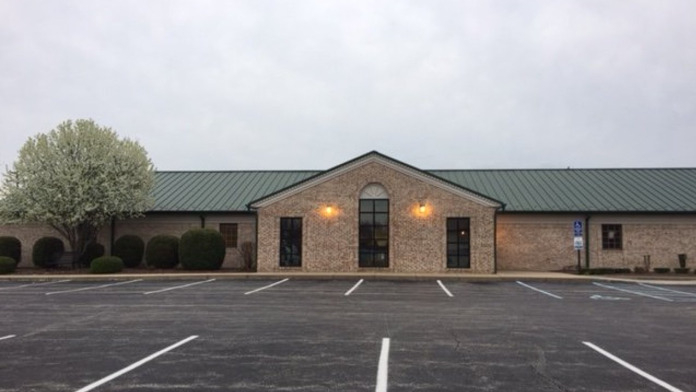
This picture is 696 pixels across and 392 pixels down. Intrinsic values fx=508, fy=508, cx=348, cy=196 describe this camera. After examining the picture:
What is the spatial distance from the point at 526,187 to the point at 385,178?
9.93 metres

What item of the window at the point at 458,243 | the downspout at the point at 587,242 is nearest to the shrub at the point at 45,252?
the window at the point at 458,243

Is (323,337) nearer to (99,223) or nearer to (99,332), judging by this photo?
(99,332)

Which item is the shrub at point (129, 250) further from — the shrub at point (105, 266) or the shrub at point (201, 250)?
the shrub at point (201, 250)

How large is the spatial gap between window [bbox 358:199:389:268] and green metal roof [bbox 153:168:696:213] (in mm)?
6630

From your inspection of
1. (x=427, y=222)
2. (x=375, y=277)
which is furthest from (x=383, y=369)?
(x=427, y=222)

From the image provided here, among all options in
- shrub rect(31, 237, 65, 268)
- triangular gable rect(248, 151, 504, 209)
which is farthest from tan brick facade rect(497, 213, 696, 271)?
shrub rect(31, 237, 65, 268)

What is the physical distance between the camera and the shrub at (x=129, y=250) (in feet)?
88.8

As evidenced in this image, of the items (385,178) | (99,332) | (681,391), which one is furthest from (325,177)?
(681,391)

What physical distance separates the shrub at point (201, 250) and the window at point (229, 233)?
2.37 metres

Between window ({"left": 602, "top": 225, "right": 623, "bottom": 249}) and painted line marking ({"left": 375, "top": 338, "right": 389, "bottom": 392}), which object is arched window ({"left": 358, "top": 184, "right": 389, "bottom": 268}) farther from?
painted line marking ({"left": 375, "top": 338, "right": 389, "bottom": 392})

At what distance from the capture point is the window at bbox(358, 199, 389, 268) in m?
24.5

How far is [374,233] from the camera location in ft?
80.7

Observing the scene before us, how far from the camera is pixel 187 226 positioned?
28.5 metres

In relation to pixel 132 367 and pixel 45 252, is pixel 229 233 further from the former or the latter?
pixel 132 367
